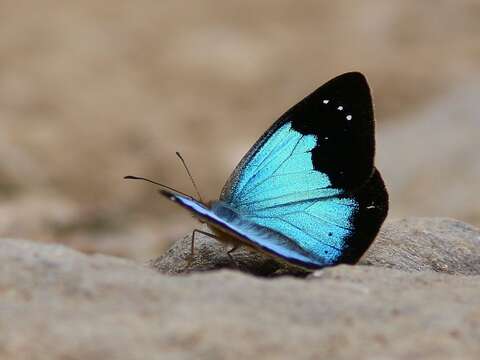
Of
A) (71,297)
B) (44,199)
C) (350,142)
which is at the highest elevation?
(350,142)

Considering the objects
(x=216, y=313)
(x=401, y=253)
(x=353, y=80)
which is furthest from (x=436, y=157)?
(x=216, y=313)

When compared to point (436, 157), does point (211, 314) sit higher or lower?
lower

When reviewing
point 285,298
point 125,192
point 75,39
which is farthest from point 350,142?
point 75,39

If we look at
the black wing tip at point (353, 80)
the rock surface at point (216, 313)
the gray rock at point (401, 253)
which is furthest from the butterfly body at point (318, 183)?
the rock surface at point (216, 313)

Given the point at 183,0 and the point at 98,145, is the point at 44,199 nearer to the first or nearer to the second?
the point at 98,145

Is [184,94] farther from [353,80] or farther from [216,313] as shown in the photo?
[216,313]

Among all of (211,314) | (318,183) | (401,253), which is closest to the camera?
(211,314)
